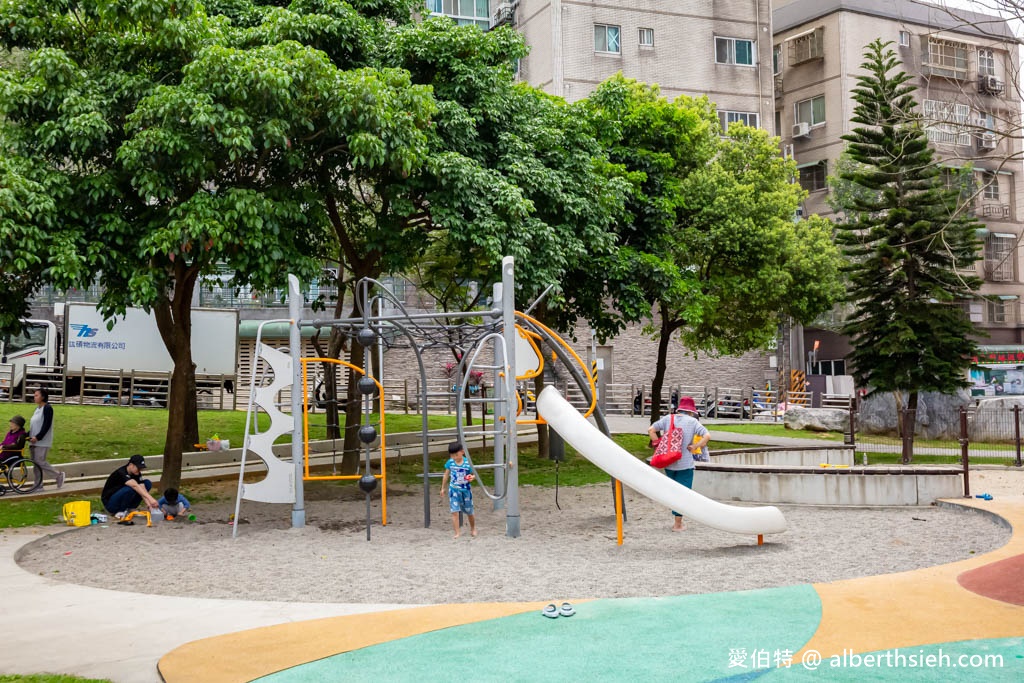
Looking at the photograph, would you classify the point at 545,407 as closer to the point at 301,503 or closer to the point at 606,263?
the point at 301,503

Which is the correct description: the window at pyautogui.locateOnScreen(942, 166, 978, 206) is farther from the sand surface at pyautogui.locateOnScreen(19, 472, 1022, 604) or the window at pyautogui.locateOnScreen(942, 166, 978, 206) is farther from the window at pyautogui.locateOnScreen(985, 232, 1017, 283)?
the window at pyautogui.locateOnScreen(985, 232, 1017, 283)

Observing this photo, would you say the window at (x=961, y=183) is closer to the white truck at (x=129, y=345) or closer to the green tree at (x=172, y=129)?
the green tree at (x=172, y=129)

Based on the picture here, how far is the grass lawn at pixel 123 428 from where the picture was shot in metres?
20.8

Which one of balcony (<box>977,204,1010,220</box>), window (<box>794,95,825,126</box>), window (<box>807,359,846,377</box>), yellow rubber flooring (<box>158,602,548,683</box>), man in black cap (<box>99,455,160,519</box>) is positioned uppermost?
window (<box>794,95,825,126</box>)

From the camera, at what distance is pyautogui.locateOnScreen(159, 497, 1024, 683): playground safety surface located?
20.2 feet

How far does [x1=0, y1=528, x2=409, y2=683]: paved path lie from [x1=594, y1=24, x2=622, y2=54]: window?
36.8m

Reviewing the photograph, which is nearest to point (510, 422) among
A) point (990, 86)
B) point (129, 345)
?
point (990, 86)

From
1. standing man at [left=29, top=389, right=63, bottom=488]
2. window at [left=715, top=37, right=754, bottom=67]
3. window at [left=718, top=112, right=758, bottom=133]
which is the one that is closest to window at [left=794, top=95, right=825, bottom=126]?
window at [left=715, top=37, right=754, bottom=67]

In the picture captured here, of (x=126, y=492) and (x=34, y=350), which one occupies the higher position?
(x=34, y=350)

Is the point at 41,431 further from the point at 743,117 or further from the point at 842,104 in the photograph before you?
the point at 842,104

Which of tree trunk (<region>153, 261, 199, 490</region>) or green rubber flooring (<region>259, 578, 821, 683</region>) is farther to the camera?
tree trunk (<region>153, 261, 199, 490</region>)

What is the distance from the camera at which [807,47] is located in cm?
4734

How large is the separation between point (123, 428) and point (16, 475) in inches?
340

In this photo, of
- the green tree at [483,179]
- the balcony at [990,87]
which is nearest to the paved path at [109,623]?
the green tree at [483,179]
